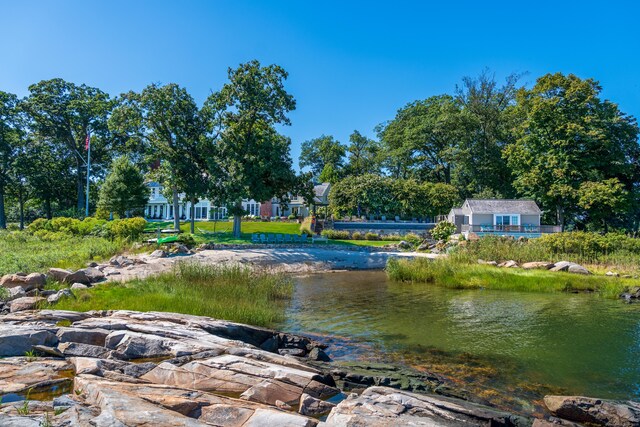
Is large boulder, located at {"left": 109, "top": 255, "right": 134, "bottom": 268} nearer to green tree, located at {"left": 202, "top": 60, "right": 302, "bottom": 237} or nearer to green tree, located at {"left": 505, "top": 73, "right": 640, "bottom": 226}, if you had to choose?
green tree, located at {"left": 202, "top": 60, "right": 302, "bottom": 237}

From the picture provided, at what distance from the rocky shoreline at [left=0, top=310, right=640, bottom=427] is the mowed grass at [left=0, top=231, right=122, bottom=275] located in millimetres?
8271

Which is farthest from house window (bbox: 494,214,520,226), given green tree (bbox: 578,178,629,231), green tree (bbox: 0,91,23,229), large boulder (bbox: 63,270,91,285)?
green tree (bbox: 0,91,23,229)

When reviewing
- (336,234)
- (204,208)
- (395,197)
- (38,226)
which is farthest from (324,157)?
(38,226)

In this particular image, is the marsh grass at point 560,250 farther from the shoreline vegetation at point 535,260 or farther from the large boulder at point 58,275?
the large boulder at point 58,275

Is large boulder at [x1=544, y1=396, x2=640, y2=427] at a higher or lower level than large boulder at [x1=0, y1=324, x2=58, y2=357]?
lower

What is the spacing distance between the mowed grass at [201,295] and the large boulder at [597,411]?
7.52m

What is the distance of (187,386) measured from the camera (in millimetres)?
6633

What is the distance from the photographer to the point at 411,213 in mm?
53188

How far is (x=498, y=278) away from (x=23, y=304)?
63.9 feet

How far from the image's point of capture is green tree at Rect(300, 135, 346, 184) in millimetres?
80188

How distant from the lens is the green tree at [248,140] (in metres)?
34.1

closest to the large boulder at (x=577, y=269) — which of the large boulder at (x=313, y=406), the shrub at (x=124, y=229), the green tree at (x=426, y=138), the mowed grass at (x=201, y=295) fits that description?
the mowed grass at (x=201, y=295)

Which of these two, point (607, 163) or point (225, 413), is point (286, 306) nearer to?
point (225, 413)

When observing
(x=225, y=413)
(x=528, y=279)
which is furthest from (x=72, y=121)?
(x=225, y=413)
